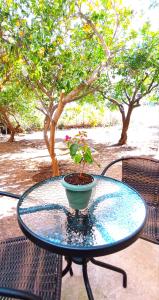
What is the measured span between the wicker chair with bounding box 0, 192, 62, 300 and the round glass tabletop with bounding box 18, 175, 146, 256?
193 mm

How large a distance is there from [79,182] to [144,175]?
91 cm

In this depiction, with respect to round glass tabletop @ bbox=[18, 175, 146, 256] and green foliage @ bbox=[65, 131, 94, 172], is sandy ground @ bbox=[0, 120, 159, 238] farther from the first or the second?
green foliage @ bbox=[65, 131, 94, 172]

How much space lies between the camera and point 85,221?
4.39ft

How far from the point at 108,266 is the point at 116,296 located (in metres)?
0.18

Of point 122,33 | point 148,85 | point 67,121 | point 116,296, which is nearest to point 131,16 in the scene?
point 122,33

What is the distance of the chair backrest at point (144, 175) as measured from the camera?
1967 mm

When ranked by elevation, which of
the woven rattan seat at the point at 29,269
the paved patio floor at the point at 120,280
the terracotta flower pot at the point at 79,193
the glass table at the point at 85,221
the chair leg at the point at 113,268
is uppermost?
the terracotta flower pot at the point at 79,193

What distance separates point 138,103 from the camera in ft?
20.9

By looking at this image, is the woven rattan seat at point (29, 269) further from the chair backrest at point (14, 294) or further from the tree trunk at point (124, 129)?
the tree trunk at point (124, 129)

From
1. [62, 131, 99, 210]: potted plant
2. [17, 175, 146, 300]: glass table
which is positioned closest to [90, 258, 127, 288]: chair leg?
[17, 175, 146, 300]: glass table

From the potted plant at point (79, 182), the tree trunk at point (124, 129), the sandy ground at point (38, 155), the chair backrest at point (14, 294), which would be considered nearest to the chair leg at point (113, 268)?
the potted plant at point (79, 182)

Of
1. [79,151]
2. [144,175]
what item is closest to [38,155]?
[144,175]

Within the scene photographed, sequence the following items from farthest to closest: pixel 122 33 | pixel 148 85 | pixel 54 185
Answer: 1. pixel 148 85
2. pixel 122 33
3. pixel 54 185

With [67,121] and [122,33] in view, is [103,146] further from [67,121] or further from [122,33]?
[122,33]
